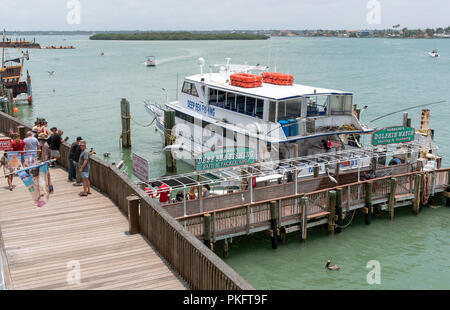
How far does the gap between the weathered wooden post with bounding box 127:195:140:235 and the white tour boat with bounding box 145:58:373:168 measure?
11003 millimetres

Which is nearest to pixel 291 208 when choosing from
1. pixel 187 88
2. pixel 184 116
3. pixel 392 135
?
pixel 392 135

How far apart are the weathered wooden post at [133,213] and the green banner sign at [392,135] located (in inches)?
482

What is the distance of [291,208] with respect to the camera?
59.3 ft

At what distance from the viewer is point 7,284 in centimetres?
899

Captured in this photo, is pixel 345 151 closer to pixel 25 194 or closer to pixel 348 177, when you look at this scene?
pixel 348 177

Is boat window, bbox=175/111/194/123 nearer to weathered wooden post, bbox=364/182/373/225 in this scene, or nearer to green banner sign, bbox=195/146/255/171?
green banner sign, bbox=195/146/255/171

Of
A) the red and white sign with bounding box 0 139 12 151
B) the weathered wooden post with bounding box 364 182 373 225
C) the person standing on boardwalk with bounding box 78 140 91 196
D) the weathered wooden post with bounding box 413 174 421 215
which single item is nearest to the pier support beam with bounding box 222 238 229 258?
the person standing on boardwalk with bounding box 78 140 91 196

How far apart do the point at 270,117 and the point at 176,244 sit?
13.3 m

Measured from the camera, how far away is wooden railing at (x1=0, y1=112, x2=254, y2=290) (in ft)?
26.0

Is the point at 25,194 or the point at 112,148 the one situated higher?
the point at 25,194

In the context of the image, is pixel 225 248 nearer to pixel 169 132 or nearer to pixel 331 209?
pixel 331 209

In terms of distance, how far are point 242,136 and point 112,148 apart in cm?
1555

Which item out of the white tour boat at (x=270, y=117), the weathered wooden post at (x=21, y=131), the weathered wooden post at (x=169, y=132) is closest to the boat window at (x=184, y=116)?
the white tour boat at (x=270, y=117)
